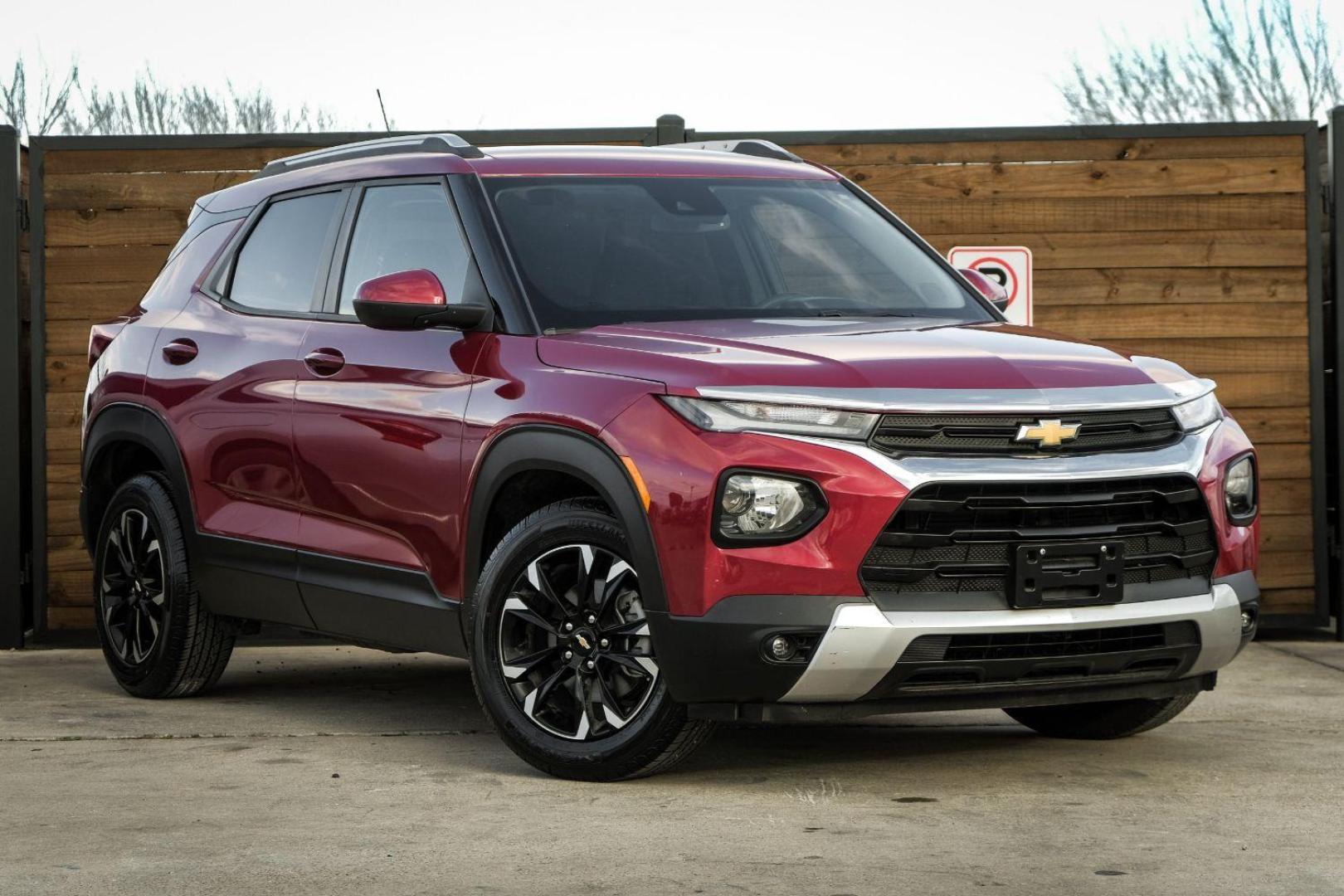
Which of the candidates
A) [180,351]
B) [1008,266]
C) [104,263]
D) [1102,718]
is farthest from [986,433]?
[104,263]

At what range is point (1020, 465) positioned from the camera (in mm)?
5199

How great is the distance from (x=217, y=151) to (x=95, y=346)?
2.03 m

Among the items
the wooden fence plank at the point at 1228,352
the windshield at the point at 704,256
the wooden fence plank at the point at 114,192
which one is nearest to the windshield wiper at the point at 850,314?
the windshield at the point at 704,256

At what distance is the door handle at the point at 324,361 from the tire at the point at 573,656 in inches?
40.7

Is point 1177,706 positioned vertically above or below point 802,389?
below

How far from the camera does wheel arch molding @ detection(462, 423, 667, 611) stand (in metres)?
5.26

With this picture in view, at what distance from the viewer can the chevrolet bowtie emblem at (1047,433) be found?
17.1 ft

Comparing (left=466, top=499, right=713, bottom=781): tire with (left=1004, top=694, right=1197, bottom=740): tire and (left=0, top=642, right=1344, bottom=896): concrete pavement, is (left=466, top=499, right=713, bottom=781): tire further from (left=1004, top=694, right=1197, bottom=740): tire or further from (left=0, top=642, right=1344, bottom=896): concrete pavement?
(left=1004, top=694, right=1197, bottom=740): tire

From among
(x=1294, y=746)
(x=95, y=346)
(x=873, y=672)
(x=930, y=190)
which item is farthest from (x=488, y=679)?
(x=930, y=190)

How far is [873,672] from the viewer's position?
16.9 ft

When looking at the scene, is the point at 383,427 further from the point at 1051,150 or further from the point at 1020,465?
the point at 1051,150

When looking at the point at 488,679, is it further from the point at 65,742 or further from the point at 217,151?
the point at 217,151

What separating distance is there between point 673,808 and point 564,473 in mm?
963

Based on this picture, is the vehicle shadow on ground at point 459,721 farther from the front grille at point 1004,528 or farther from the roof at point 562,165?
the roof at point 562,165
